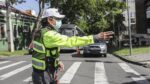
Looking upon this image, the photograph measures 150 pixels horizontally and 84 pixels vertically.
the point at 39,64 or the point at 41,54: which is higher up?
the point at 41,54

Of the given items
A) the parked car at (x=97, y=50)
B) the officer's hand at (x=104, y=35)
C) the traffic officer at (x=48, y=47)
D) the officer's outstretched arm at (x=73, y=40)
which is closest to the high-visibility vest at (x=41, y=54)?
the traffic officer at (x=48, y=47)

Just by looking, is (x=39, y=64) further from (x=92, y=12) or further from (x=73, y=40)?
(x=92, y=12)

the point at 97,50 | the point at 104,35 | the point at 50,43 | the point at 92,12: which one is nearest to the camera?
the point at 104,35

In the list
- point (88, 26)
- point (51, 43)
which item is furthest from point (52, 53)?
point (88, 26)

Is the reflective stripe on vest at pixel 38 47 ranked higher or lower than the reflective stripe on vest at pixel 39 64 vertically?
higher

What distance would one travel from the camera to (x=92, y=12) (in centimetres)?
7150

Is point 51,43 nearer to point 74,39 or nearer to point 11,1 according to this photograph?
point 74,39

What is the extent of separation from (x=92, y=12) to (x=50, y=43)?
65.2 m

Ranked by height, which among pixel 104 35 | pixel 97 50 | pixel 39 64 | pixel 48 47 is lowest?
pixel 97 50

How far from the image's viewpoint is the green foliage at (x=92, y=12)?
67.9 m

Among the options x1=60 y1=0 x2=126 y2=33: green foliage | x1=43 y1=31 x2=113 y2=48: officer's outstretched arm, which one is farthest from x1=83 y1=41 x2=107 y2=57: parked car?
x1=60 y1=0 x2=126 y2=33: green foliage

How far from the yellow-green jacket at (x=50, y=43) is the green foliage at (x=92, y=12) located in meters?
56.5

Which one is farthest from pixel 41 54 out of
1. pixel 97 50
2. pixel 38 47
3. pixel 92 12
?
pixel 92 12

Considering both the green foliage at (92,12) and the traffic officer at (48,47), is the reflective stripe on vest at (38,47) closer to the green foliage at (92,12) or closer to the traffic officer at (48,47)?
the traffic officer at (48,47)
